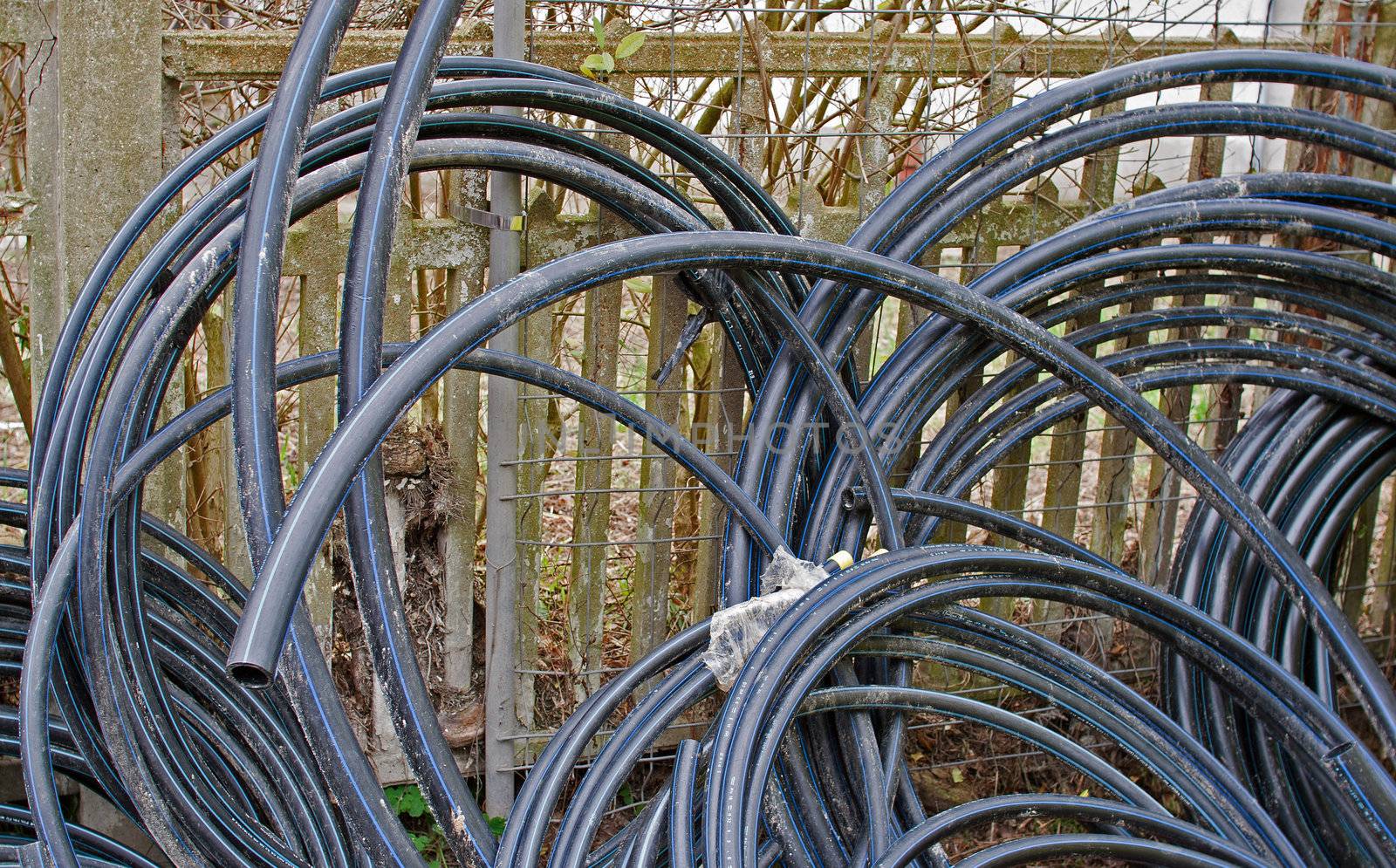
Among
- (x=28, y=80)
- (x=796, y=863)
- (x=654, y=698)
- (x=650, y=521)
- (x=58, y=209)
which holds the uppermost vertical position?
(x=28, y=80)

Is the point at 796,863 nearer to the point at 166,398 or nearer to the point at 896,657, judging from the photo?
the point at 896,657

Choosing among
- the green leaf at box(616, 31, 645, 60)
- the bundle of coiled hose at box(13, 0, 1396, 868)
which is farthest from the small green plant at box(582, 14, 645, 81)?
the bundle of coiled hose at box(13, 0, 1396, 868)

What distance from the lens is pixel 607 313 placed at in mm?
2539

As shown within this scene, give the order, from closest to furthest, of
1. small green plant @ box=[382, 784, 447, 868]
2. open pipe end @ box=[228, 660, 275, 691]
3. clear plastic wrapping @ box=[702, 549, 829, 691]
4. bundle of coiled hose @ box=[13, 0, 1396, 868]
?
open pipe end @ box=[228, 660, 275, 691] → bundle of coiled hose @ box=[13, 0, 1396, 868] → clear plastic wrapping @ box=[702, 549, 829, 691] → small green plant @ box=[382, 784, 447, 868]

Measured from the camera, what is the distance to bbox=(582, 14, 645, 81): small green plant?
233 centimetres

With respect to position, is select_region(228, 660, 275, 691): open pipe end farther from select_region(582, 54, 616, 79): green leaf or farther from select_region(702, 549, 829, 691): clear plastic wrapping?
select_region(582, 54, 616, 79): green leaf

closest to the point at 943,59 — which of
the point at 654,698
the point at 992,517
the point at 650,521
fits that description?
the point at 992,517

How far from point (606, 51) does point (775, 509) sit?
1.08 metres

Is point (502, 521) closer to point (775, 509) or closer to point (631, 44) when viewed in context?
point (775, 509)

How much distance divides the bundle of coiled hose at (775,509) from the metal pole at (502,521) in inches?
6.6

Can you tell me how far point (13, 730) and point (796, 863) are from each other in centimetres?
157

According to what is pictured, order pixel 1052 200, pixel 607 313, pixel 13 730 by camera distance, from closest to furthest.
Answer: pixel 13 730 → pixel 607 313 → pixel 1052 200

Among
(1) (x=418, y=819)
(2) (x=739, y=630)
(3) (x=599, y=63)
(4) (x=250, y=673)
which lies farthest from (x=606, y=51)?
(1) (x=418, y=819)

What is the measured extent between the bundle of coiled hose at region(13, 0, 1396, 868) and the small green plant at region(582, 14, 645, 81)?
13 cm
